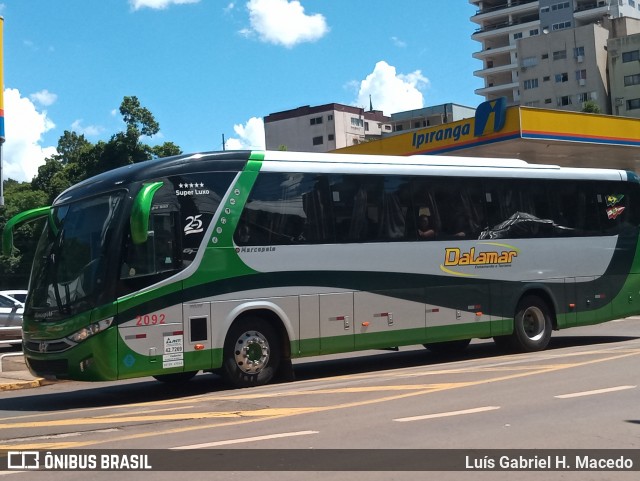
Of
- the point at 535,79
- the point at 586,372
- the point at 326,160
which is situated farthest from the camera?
the point at 535,79

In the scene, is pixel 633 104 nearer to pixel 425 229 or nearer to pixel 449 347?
pixel 449 347

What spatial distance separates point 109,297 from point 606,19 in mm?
84877

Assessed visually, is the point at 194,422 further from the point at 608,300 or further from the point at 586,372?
the point at 608,300

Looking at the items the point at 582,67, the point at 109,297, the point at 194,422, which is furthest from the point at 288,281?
the point at 582,67

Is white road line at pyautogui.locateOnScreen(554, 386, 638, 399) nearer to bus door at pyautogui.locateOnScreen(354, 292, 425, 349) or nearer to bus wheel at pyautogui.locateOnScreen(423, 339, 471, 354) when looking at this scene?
bus door at pyautogui.locateOnScreen(354, 292, 425, 349)

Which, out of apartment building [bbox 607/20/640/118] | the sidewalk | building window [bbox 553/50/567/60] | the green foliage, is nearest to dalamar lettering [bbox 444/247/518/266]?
the sidewalk

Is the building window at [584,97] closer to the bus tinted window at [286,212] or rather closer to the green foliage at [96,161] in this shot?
the green foliage at [96,161]

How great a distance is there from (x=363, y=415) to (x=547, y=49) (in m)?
84.7

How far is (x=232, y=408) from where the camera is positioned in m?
10.6

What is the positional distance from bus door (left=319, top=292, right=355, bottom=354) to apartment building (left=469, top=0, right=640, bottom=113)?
75.7 meters

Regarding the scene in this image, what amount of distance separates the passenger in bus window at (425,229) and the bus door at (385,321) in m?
1.23

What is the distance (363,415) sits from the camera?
9.72 metres

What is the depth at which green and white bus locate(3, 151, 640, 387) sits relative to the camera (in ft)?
39.3

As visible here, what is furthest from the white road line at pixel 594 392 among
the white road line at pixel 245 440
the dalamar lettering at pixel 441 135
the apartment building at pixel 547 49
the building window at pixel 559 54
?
the building window at pixel 559 54
